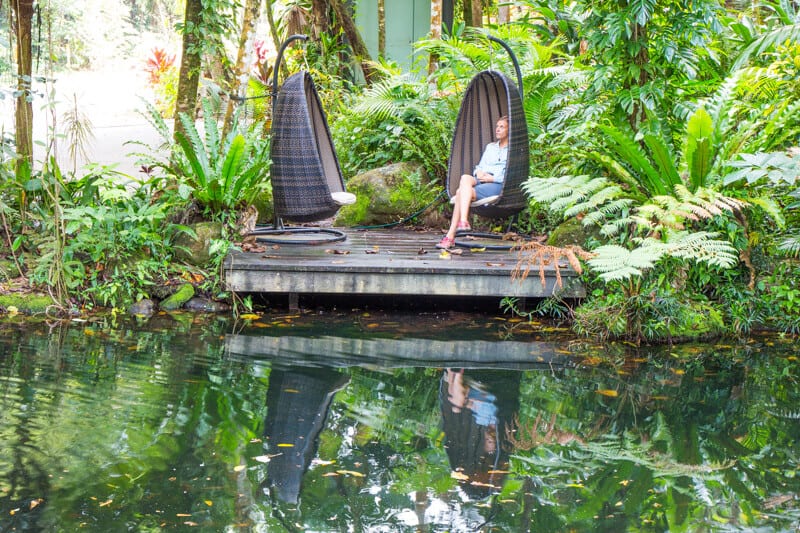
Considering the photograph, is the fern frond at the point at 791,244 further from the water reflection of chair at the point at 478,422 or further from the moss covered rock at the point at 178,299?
the moss covered rock at the point at 178,299

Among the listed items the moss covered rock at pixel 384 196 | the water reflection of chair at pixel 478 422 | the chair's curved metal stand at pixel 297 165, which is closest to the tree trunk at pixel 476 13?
the moss covered rock at pixel 384 196

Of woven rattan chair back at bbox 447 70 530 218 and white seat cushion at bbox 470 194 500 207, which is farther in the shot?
woven rattan chair back at bbox 447 70 530 218

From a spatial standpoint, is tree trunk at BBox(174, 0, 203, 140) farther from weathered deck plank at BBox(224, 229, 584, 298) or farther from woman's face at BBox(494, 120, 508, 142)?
woman's face at BBox(494, 120, 508, 142)

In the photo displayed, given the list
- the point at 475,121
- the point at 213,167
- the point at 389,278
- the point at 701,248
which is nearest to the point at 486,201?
the point at 475,121

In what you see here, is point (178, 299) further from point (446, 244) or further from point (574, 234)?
point (574, 234)

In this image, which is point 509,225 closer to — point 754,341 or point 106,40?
point 754,341

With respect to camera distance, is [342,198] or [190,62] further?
[190,62]

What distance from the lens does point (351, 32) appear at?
41.2ft

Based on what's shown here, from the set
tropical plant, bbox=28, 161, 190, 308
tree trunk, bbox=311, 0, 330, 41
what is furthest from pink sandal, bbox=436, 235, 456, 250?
tree trunk, bbox=311, 0, 330, 41

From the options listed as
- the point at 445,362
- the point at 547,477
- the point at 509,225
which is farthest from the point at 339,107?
the point at 547,477

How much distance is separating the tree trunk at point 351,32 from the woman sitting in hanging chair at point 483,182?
17.6 ft

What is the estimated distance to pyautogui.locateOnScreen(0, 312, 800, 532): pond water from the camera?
2.89m

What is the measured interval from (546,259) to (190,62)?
3.78 m

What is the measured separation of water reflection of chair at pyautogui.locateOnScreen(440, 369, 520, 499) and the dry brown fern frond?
1132mm
